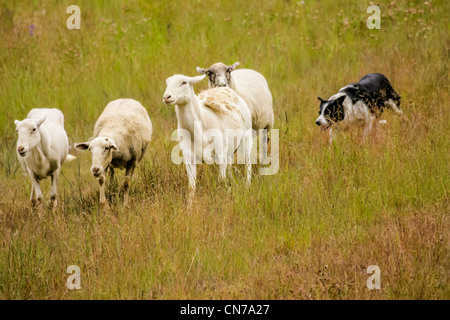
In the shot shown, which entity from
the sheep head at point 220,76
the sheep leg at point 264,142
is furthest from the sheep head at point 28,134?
the sheep leg at point 264,142

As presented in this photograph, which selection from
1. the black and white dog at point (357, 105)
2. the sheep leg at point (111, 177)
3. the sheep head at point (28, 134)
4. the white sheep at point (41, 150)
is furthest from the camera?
the black and white dog at point (357, 105)

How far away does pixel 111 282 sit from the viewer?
5.31 m

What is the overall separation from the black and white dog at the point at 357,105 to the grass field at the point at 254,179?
34cm

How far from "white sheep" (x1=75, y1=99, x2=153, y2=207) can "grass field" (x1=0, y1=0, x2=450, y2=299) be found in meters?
0.22

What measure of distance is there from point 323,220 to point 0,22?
10945 mm

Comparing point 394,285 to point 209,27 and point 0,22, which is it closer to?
point 209,27

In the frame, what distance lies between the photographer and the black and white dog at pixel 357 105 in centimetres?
905

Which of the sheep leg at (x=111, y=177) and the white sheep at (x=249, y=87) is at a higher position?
the white sheep at (x=249, y=87)

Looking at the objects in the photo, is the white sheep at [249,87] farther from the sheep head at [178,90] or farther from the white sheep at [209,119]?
the sheep head at [178,90]

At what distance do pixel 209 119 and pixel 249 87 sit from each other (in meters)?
1.98

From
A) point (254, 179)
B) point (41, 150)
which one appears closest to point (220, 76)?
point (254, 179)

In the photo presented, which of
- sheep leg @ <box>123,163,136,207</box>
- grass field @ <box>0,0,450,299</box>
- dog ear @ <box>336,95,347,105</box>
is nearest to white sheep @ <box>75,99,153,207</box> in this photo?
sheep leg @ <box>123,163,136,207</box>

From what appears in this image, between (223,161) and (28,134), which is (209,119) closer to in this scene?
(223,161)
